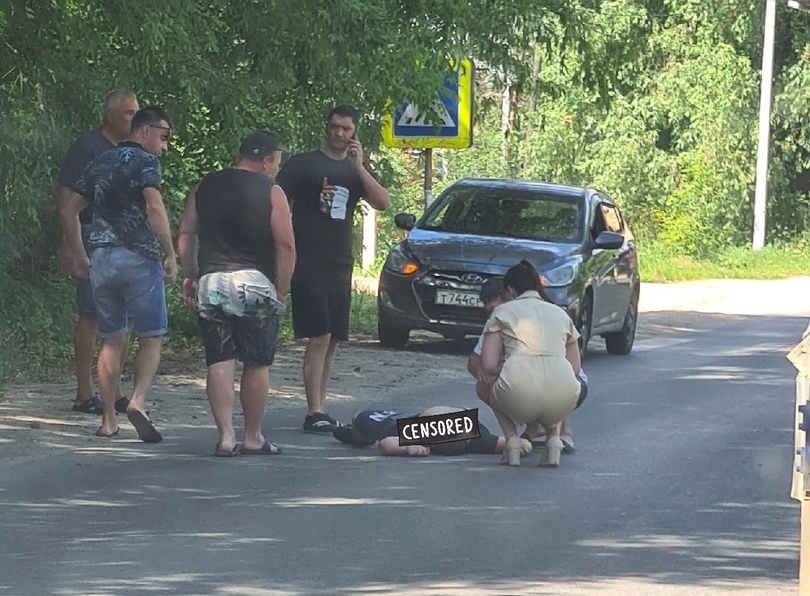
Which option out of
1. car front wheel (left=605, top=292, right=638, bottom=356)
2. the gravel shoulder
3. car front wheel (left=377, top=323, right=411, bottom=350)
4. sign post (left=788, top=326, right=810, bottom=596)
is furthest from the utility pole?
sign post (left=788, top=326, right=810, bottom=596)

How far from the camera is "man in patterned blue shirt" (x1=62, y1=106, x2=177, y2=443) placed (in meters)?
10.8

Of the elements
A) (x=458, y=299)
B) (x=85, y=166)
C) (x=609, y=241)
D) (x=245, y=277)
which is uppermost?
(x=85, y=166)

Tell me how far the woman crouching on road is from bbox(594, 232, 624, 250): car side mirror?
666 cm

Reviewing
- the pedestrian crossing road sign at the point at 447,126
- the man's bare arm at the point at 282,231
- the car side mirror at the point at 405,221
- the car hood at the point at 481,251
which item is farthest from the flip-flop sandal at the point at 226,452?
the pedestrian crossing road sign at the point at 447,126

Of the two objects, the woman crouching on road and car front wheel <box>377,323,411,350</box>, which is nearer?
the woman crouching on road

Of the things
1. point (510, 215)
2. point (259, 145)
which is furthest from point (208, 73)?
point (510, 215)

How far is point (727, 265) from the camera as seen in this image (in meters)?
37.2

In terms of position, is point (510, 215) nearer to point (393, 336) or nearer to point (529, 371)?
point (393, 336)

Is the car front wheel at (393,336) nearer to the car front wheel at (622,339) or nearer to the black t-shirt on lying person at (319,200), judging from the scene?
the car front wheel at (622,339)

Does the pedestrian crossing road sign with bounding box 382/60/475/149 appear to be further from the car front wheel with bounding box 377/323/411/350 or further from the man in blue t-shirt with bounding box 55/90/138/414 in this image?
the man in blue t-shirt with bounding box 55/90/138/414

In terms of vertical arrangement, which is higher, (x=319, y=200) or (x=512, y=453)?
(x=319, y=200)

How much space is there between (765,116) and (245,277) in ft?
102

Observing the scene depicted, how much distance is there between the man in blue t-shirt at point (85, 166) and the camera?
11469mm

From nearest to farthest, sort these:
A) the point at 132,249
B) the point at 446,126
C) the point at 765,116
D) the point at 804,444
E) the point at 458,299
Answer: the point at 804,444 → the point at 132,249 → the point at 458,299 → the point at 446,126 → the point at 765,116
